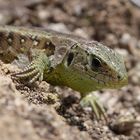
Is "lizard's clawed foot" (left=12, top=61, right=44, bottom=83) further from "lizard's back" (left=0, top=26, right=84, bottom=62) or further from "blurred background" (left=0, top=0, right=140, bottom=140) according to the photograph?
"lizard's back" (left=0, top=26, right=84, bottom=62)

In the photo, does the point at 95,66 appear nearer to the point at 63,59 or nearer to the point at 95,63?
the point at 95,63

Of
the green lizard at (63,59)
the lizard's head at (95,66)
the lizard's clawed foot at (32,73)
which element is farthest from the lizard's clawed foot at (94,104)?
the lizard's clawed foot at (32,73)

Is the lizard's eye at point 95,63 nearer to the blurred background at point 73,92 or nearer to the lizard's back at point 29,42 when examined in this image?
the lizard's back at point 29,42

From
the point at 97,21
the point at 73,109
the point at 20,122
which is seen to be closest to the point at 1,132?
the point at 20,122

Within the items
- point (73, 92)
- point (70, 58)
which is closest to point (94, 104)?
point (73, 92)

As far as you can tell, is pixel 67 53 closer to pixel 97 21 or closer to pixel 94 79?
pixel 94 79

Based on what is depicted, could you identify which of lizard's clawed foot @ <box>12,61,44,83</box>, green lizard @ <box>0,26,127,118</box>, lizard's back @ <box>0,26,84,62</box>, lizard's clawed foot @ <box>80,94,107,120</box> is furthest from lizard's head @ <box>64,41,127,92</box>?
lizard's clawed foot @ <box>80,94,107,120</box>
